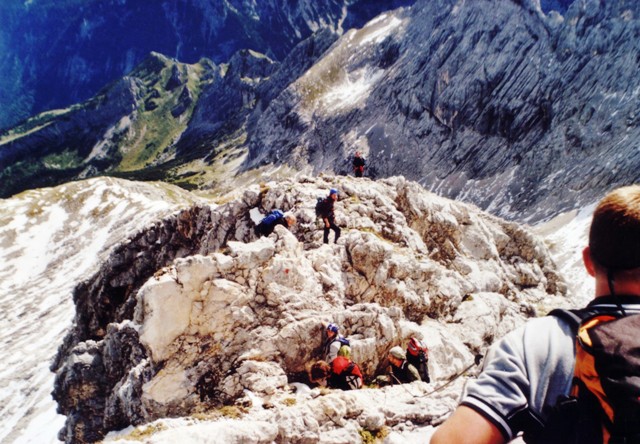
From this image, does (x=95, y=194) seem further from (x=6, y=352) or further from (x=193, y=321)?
(x=193, y=321)

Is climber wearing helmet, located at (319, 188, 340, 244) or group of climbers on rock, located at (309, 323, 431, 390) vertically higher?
climber wearing helmet, located at (319, 188, 340, 244)

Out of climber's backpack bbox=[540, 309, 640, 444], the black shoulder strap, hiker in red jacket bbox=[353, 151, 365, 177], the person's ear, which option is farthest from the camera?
hiker in red jacket bbox=[353, 151, 365, 177]

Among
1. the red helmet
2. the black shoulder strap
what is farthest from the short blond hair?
the red helmet

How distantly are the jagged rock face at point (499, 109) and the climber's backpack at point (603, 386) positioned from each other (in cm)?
9436

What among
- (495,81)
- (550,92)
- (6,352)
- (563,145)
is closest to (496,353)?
(6,352)

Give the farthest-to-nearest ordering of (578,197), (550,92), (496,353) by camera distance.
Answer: (550,92)
(578,197)
(496,353)

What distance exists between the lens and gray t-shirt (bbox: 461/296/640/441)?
3.28 m

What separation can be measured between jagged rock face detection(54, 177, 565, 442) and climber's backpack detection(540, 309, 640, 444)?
27.6 ft

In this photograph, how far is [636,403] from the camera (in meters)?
2.66

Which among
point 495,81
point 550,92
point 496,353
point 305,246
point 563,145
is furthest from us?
point 495,81

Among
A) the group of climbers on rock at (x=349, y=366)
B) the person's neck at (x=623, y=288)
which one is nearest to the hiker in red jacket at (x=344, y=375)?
the group of climbers on rock at (x=349, y=366)

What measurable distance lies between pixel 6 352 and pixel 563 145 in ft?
397

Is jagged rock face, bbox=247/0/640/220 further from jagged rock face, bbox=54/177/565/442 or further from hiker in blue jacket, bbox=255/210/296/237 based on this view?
hiker in blue jacket, bbox=255/210/296/237

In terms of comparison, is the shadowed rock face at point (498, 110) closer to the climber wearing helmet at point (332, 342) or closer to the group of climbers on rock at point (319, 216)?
the group of climbers on rock at point (319, 216)
